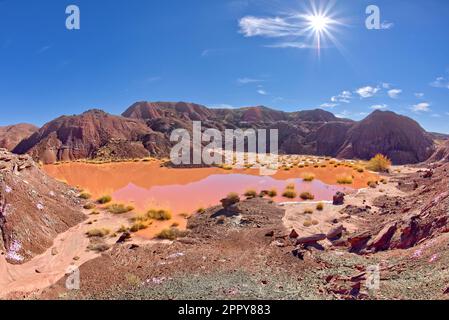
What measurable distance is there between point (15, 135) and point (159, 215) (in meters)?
73.3

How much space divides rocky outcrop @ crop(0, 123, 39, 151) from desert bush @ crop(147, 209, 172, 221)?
62074 millimetres

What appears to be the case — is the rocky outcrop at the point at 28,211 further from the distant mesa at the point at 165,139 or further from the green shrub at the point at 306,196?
the distant mesa at the point at 165,139

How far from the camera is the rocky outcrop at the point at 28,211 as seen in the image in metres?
9.64

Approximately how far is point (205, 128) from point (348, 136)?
37.7m

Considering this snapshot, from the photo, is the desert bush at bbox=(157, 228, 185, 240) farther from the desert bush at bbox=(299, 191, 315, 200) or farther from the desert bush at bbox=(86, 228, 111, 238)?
the desert bush at bbox=(299, 191, 315, 200)

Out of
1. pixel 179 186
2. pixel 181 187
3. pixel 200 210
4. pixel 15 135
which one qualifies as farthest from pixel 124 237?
pixel 15 135

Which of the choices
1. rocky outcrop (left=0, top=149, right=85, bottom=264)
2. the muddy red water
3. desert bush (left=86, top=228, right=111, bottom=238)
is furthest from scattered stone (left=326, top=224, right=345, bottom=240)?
rocky outcrop (left=0, top=149, right=85, bottom=264)

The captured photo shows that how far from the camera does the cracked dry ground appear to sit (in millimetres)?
6785

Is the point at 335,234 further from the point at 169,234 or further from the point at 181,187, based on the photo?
the point at 181,187

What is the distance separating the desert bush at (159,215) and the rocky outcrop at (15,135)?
2444 inches

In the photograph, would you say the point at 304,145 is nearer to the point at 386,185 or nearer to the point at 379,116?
the point at 379,116

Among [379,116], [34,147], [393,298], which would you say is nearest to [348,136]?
[379,116]

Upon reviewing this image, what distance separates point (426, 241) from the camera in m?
8.42

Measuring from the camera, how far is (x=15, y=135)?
233 feet
